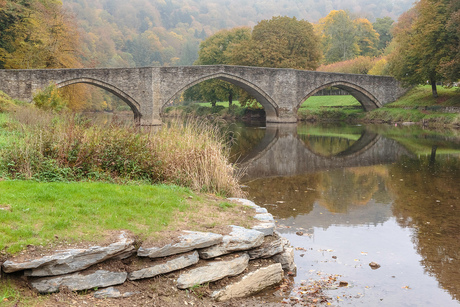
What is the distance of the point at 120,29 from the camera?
10569 cm

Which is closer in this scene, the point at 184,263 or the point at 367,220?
the point at 184,263

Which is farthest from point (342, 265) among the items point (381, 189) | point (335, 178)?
point (335, 178)

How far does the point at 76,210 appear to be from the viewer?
186 inches

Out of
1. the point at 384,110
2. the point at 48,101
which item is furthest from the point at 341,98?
the point at 48,101

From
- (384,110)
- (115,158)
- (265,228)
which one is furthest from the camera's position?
(384,110)

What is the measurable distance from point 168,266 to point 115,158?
131 inches

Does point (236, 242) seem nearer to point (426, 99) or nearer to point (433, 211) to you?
point (433, 211)

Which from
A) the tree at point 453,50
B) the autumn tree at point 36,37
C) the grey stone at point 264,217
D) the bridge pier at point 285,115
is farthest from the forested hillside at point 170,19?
the grey stone at point 264,217

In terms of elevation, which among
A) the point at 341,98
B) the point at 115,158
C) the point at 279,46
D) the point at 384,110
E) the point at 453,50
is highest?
the point at 279,46

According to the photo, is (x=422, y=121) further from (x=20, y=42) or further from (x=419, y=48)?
(x=20, y=42)

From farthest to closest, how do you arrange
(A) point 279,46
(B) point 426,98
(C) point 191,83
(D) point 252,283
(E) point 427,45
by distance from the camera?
(A) point 279,46 < (B) point 426,98 < (C) point 191,83 < (E) point 427,45 < (D) point 252,283

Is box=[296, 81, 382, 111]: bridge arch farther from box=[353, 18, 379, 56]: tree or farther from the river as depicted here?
box=[353, 18, 379, 56]: tree

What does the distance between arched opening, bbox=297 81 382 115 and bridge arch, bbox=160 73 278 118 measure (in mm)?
2249

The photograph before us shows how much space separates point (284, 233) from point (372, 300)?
6.82 feet
